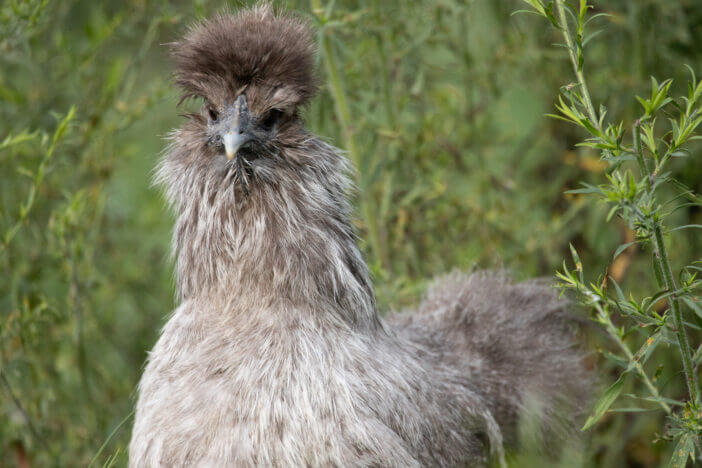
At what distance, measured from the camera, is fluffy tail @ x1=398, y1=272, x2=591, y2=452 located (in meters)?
3.28

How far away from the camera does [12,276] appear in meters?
3.99

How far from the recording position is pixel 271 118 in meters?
2.72

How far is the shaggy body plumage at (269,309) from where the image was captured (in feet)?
8.11

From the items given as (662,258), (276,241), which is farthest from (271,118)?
(662,258)

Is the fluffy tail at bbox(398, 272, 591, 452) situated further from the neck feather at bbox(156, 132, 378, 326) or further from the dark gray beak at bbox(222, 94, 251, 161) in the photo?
the dark gray beak at bbox(222, 94, 251, 161)

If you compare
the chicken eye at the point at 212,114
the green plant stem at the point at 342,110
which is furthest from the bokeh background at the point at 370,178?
the chicken eye at the point at 212,114

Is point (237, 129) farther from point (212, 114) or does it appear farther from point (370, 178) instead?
point (370, 178)

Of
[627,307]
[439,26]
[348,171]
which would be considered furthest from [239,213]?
[439,26]

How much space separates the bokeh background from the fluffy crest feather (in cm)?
47

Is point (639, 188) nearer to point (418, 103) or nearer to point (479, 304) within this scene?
point (479, 304)

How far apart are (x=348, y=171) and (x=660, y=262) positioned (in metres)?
1.12

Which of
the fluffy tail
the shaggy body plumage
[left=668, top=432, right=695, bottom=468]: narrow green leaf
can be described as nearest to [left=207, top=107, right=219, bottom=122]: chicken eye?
the shaggy body plumage

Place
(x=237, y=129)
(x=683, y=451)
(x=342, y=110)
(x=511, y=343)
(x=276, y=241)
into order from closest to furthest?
(x=683, y=451) < (x=237, y=129) < (x=276, y=241) < (x=511, y=343) < (x=342, y=110)

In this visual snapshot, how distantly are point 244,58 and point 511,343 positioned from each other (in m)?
1.61
